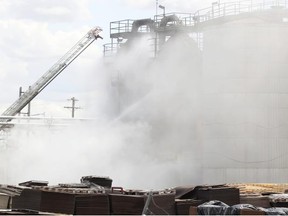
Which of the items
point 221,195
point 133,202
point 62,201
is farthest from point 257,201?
point 62,201

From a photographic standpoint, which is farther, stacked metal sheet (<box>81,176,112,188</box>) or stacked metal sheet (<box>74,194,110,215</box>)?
stacked metal sheet (<box>81,176,112,188</box>)

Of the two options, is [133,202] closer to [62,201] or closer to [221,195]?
[62,201]

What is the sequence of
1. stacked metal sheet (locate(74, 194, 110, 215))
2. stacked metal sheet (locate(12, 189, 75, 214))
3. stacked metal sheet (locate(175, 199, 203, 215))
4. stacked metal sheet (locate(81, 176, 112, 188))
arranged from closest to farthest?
stacked metal sheet (locate(74, 194, 110, 215)) < stacked metal sheet (locate(12, 189, 75, 214)) < stacked metal sheet (locate(175, 199, 203, 215)) < stacked metal sheet (locate(81, 176, 112, 188))

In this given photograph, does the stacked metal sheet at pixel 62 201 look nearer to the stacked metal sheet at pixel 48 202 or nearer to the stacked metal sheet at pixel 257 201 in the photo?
the stacked metal sheet at pixel 48 202

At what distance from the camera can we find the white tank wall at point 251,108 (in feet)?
121

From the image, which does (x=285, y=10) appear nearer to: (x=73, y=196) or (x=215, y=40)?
(x=215, y=40)

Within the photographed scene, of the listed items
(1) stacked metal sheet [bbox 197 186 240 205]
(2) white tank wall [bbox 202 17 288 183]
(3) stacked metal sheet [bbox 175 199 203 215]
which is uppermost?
(2) white tank wall [bbox 202 17 288 183]

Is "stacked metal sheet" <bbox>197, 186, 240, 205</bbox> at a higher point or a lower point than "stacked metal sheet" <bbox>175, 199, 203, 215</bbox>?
higher

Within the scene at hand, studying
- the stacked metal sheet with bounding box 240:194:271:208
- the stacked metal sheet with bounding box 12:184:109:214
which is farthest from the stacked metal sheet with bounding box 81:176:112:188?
the stacked metal sheet with bounding box 240:194:271:208

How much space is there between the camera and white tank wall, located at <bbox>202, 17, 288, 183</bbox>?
121 feet

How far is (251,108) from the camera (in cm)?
3716

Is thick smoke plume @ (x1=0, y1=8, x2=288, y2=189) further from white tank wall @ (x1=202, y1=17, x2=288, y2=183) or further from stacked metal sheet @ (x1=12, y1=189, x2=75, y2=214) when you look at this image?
stacked metal sheet @ (x1=12, y1=189, x2=75, y2=214)

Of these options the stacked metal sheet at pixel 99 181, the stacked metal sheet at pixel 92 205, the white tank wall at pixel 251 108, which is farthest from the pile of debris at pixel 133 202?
the white tank wall at pixel 251 108

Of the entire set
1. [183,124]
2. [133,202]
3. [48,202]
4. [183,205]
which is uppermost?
[183,124]
